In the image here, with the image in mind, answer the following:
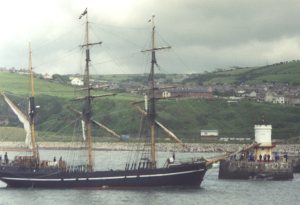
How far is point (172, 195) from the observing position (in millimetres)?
Result: 86750

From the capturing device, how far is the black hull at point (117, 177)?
92.7 meters

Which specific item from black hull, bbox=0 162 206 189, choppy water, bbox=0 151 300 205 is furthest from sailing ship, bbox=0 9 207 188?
choppy water, bbox=0 151 300 205

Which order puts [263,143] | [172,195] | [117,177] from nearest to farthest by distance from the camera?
1. [172,195]
2. [117,177]
3. [263,143]

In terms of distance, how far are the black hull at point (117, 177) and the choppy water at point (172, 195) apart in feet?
4.08

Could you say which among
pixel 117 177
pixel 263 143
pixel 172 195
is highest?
pixel 263 143

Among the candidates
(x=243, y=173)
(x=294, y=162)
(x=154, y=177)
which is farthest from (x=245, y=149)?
(x=294, y=162)


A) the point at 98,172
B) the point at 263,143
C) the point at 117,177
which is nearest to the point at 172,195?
the point at 117,177

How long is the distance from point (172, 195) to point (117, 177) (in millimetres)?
9293

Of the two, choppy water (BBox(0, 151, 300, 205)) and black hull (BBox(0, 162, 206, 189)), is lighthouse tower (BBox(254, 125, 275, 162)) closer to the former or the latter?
choppy water (BBox(0, 151, 300, 205))

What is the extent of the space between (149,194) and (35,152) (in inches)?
749

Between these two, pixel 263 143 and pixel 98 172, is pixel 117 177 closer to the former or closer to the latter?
pixel 98 172

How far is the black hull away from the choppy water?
1.24 meters

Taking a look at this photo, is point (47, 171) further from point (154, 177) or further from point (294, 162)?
point (294, 162)

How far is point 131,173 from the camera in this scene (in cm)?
9281
